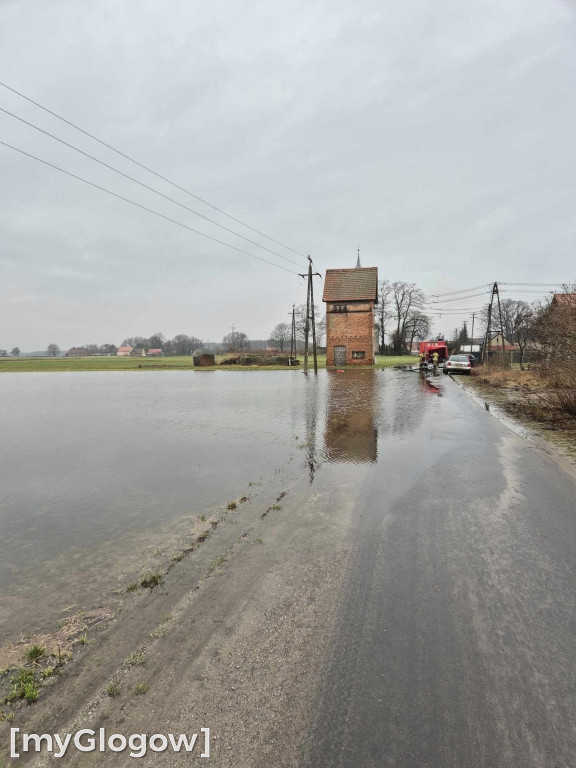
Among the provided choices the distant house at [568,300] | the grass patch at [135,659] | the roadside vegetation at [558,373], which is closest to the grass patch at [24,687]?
the grass patch at [135,659]

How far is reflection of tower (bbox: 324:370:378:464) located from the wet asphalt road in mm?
2208

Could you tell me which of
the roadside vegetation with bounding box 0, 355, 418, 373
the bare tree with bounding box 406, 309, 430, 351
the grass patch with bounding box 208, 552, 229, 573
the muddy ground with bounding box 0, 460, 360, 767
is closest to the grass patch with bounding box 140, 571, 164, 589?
the muddy ground with bounding box 0, 460, 360, 767

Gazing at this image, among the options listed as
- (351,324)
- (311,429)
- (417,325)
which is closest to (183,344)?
(417,325)

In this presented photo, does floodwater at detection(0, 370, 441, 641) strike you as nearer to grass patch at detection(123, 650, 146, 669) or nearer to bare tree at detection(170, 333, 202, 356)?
grass patch at detection(123, 650, 146, 669)

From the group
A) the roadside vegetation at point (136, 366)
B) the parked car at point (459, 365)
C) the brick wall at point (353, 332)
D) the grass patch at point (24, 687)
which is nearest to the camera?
the grass patch at point (24, 687)

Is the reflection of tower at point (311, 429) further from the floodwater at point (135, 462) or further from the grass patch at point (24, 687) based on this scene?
the grass patch at point (24, 687)

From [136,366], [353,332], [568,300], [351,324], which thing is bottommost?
[136,366]

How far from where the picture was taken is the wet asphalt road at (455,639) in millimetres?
1925

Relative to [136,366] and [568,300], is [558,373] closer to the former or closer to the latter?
[568,300]

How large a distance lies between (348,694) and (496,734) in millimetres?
741

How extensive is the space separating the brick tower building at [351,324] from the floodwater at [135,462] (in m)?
26.2

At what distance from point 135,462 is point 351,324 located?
118 feet

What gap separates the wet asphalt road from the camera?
1.92 m

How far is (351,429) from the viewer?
9.69 meters
